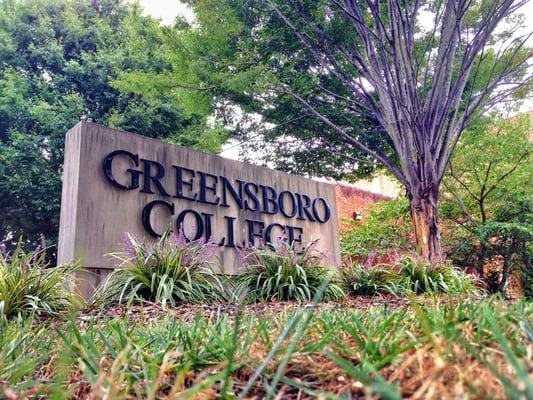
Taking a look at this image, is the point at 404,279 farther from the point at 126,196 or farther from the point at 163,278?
the point at 126,196

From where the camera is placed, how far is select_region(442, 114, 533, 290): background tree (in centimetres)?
899

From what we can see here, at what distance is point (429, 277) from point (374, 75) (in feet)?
10.2

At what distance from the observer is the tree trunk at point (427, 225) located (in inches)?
246

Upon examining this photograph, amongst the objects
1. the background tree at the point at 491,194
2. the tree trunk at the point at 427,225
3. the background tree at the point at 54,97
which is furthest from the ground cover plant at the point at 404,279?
the background tree at the point at 54,97

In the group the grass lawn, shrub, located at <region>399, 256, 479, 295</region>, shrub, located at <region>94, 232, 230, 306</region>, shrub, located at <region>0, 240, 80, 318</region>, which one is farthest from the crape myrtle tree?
the grass lawn

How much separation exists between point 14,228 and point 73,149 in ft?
26.6

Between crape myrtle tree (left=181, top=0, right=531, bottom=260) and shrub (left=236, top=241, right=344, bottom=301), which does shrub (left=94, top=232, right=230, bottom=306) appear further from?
crape myrtle tree (left=181, top=0, right=531, bottom=260)

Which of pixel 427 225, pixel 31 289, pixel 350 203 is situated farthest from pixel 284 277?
pixel 350 203

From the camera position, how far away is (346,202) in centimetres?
1241

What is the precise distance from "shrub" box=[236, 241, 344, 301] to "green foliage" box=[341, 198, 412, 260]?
14.1 ft

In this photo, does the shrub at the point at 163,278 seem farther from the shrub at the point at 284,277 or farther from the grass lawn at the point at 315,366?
the grass lawn at the point at 315,366

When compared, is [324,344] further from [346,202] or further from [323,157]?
[346,202]

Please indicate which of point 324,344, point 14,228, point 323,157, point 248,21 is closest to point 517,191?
point 323,157

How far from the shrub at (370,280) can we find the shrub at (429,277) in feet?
0.41
